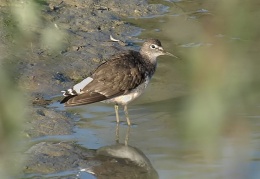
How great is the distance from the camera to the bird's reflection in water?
6875 mm

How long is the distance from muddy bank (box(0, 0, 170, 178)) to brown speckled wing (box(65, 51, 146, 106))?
1.45 ft

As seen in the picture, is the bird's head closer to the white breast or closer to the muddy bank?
the white breast

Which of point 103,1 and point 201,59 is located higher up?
point 201,59

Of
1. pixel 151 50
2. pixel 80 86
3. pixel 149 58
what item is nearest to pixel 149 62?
pixel 149 58

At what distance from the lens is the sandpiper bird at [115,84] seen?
835cm

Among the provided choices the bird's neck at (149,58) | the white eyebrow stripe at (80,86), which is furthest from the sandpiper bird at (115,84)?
the bird's neck at (149,58)

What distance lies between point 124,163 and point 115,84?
5.38 ft

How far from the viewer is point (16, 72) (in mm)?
9977

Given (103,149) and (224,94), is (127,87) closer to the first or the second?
(103,149)

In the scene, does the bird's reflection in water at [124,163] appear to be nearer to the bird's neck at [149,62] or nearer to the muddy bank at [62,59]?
the muddy bank at [62,59]

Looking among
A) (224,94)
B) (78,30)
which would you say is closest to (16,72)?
(78,30)

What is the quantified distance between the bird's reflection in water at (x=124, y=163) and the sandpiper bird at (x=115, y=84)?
0.70 m

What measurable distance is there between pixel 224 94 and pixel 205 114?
0.54 ft

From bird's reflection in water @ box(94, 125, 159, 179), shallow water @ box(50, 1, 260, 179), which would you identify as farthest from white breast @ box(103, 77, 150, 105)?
bird's reflection in water @ box(94, 125, 159, 179)
